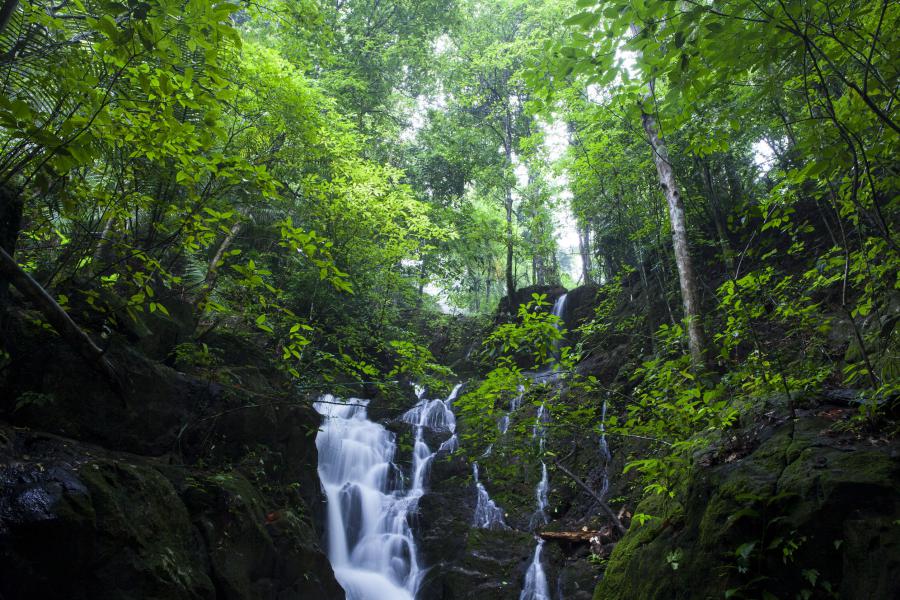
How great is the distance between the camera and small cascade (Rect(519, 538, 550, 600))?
746 centimetres

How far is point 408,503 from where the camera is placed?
1020 cm

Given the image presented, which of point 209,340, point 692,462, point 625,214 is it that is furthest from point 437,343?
point 692,462

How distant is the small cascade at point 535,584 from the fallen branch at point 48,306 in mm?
6897

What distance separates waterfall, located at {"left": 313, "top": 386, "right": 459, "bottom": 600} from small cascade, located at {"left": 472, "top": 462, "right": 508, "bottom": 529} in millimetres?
1331

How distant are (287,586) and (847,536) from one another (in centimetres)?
609

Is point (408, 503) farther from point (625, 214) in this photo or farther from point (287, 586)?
point (625, 214)

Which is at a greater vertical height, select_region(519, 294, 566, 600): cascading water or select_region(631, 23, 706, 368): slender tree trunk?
select_region(631, 23, 706, 368): slender tree trunk

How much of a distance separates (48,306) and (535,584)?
7525 millimetres

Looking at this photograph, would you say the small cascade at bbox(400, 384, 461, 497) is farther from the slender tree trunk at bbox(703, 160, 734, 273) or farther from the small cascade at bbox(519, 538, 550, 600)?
the slender tree trunk at bbox(703, 160, 734, 273)

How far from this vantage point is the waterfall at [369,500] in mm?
8633

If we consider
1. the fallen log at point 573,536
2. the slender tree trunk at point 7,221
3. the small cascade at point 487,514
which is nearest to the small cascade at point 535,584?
the fallen log at point 573,536

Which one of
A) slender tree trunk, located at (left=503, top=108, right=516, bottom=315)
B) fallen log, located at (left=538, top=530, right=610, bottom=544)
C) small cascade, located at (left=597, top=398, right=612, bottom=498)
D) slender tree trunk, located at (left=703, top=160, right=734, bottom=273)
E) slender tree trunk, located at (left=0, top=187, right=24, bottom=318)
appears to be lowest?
fallen log, located at (left=538, top=530, right=610, bottom=544)

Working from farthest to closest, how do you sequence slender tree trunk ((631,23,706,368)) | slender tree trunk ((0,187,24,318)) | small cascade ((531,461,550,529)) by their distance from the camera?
small cascade ((531,461,550,529))
slender tree trunk ((631,23,706,368))
slender tree trunk ((0,187,24,318))

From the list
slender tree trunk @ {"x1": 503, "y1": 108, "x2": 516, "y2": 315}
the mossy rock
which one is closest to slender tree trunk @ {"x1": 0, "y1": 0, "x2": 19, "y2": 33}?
the mossy rock
